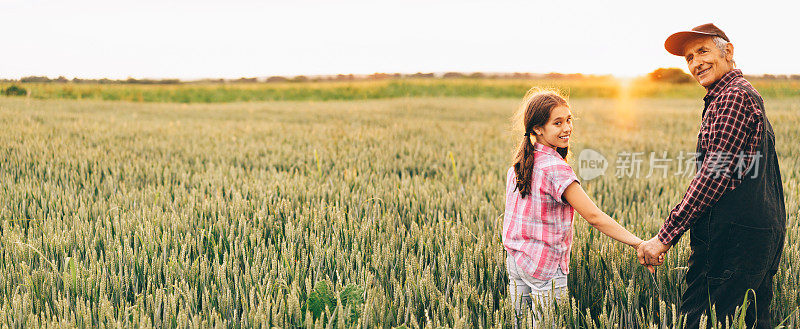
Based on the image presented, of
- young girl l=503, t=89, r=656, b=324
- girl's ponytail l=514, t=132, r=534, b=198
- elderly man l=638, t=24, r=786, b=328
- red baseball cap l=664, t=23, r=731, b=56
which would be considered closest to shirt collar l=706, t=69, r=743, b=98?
elderly man l=638, t=24, r=786, b=328

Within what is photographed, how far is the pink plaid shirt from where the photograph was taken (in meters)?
1.91

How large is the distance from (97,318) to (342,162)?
4.11 meters

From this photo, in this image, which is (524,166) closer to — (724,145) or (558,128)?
(558,128)

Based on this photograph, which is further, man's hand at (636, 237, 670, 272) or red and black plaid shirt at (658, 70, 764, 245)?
man's hand at (636, 237, 670, 272)

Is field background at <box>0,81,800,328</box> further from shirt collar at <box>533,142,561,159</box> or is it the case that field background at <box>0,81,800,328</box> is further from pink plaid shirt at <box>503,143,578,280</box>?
shirt collar at <box>533,142,561,159</box>

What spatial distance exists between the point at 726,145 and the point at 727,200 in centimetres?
21

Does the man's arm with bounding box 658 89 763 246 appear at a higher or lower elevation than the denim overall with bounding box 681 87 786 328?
higher

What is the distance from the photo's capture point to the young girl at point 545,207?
189 centimetres

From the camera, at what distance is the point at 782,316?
2.06m

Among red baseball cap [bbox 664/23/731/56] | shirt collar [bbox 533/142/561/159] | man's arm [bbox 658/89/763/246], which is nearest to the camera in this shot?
man's arm [bbox 658/89/763/246]

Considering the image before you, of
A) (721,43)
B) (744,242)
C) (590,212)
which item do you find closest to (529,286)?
(590,212)

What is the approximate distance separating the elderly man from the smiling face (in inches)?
19.8

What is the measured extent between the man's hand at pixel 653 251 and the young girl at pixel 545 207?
28 millimetres

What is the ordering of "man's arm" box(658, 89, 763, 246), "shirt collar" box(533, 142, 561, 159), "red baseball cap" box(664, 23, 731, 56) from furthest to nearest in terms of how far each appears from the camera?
"shirt collar" box(533, 142, 561, 159) < "red baseball cap" box(664, 23, 731, 56) < "man's arm" box(658, 89, 763, 246)
